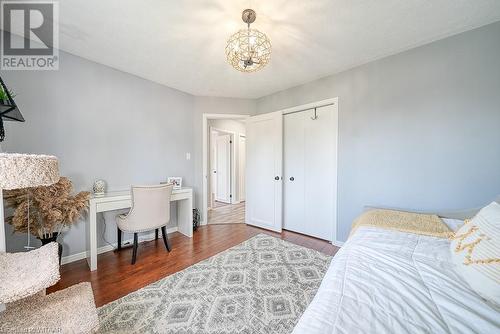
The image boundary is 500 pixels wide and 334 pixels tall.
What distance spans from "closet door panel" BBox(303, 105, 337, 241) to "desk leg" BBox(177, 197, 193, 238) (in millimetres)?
1783

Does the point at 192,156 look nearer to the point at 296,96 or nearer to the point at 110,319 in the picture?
the point at 296,96

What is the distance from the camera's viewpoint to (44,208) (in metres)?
1.70

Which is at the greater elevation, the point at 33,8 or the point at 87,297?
the point at 33,8

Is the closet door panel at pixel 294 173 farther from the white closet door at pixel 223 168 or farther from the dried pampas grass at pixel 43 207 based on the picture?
the dried pampas grass at pixel 43 207

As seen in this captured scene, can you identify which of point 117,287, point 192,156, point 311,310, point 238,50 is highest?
point 238,50

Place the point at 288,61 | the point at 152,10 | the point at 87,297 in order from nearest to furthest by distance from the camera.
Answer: the point at 87,297 < the point at 152,10 < the point at 288,61

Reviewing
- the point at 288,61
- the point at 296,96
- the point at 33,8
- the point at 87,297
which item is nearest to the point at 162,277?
the point at 87,297

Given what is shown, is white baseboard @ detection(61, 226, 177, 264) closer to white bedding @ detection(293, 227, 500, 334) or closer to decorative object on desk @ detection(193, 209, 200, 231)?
decorative object on desk @ detection(193, 209, 200, 231)

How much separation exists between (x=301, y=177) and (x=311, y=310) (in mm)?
2546

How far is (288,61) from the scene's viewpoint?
2365 millimetres

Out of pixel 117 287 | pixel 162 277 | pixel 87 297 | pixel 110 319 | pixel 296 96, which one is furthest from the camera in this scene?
pixel 296 96

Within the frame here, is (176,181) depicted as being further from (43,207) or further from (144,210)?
(43,207)

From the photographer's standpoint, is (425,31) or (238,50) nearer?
(238,50)

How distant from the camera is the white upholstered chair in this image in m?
2.17
